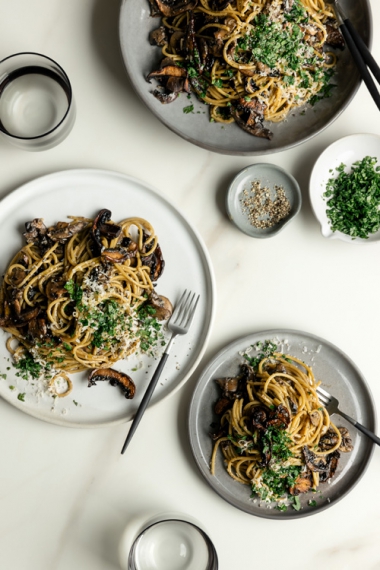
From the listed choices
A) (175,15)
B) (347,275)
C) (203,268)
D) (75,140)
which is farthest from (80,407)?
(175,15)

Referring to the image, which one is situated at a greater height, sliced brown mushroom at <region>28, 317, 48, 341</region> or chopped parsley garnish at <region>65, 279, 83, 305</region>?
chopped parsley garnish at <region>65, 279, 83, 305</region>

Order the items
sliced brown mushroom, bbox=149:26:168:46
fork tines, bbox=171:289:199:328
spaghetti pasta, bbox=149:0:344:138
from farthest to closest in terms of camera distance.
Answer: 1. fork tines, bbox=171:289:199:328
2. sliced brown mushroom, bbox=149:26:168:46
3. spaghetti pasta, bbox=149:0:344:138

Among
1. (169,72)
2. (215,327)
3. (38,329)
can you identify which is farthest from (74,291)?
(169,72)

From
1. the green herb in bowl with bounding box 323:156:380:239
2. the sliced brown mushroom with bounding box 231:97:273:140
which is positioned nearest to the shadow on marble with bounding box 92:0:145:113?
the sliced brown mushroom with bounding box 231:97:273:140

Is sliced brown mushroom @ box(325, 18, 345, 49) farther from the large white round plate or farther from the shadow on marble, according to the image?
the large white round plate

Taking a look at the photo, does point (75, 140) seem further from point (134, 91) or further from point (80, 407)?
point (80, 407)

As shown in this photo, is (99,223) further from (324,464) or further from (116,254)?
(324,464)

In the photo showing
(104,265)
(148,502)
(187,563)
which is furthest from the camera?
(148,502)
